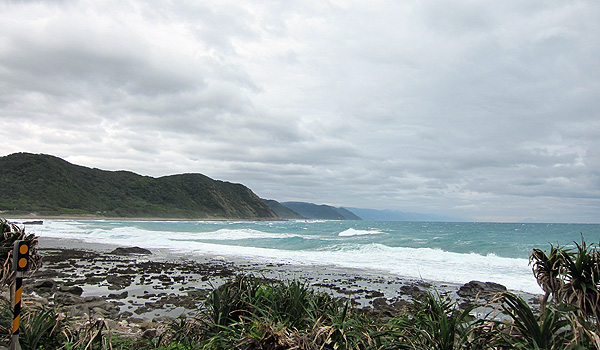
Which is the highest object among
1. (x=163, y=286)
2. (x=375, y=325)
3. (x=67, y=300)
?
(x=375, y=325)

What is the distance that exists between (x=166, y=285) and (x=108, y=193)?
109278 mm

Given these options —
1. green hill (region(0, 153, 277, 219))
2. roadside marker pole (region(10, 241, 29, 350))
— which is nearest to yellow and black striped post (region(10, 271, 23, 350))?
roadside marker pole (region(10, 241, 29, 350))

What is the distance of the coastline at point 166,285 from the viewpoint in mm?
11141

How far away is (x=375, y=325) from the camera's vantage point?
4.46 m

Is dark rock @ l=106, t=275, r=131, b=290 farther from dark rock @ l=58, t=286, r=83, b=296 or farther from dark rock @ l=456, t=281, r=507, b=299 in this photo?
dark rock @ l=456, t=281, r=507, b=299

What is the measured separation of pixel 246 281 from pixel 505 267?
74.1ft

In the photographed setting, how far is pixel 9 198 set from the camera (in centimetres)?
7981

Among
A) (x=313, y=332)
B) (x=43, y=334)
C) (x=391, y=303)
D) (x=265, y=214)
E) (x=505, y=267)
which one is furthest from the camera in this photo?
(x=265, y=214)

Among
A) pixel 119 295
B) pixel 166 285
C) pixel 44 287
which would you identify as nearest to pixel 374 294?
pixel 166 285

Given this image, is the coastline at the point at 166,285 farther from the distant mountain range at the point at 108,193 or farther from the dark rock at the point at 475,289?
the distant mountain range at the point at 108,193

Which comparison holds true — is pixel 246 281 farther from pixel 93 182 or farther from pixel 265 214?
pixel 265 214

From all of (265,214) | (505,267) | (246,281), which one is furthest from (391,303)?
(265,214)

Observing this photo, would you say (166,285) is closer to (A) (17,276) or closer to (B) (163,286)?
(B) (163,286)

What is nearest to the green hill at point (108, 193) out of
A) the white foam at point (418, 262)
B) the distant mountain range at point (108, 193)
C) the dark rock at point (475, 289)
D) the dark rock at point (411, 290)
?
the distant mountain range at point (108, 193)
